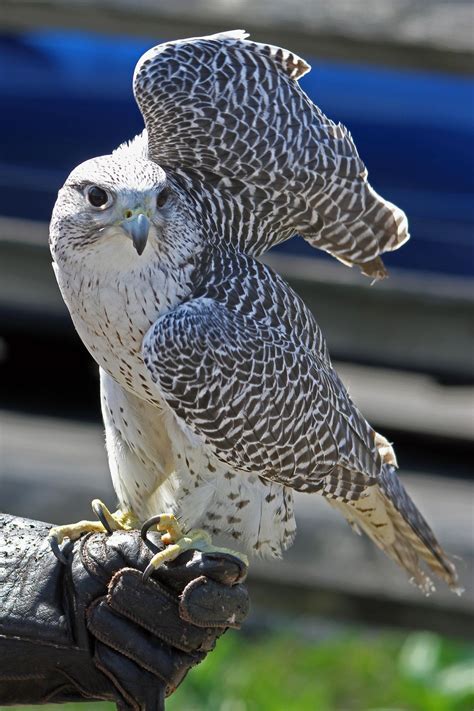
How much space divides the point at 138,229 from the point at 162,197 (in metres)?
0.18

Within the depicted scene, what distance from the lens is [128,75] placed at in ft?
17.8

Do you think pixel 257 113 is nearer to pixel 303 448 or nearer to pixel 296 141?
pixel 296 141

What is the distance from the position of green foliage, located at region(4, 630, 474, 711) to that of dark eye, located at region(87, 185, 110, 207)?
109 inches

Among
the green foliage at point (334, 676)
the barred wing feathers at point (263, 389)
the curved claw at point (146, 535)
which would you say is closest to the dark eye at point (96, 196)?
the barred wing feathers at point (263, 389)

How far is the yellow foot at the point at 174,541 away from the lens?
2.58 m

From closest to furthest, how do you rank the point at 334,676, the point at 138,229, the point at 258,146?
1. the point at 138,229
2. the point at 258,146
3. the point at 334,676

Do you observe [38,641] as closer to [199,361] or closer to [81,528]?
[81,528]

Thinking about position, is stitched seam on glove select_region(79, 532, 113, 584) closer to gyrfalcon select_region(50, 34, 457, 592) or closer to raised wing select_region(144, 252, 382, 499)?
gyrfalcon select_region(50, 34, 457, 592)

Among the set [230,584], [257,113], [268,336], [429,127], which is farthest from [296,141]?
[429,127]

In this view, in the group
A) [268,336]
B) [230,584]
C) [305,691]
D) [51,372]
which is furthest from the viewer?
[51,372]

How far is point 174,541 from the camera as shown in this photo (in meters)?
2.66

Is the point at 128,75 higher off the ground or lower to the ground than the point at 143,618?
higher

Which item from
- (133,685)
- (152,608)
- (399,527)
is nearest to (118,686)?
(133,685)

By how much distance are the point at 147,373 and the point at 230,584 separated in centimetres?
46
